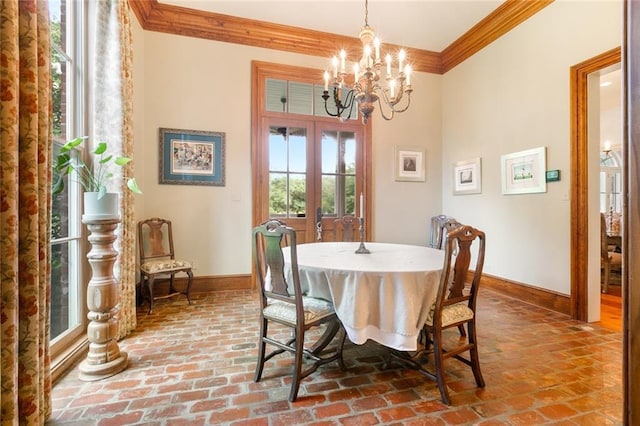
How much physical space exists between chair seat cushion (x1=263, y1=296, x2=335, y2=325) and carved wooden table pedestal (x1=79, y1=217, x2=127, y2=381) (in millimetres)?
1033

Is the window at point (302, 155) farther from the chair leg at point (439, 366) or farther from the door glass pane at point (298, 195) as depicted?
the chair leg at point (439, 366)

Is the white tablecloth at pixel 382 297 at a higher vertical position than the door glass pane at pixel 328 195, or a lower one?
lower

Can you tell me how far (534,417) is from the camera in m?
1.55

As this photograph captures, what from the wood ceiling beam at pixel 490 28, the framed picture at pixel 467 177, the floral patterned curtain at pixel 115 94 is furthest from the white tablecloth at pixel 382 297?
the wood ceiling beam at pixel 490 28

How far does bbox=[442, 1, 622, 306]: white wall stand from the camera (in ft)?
9.65

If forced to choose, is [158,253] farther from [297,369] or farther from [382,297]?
[382,297]

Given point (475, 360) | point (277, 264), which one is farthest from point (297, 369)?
point (475, 360)

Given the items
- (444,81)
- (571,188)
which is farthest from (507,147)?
(444,81)

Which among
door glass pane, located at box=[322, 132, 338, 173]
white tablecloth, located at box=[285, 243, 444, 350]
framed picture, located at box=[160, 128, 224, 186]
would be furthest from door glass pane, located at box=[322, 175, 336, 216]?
white tablecloth, located at box=[285, 243, 444, 350]

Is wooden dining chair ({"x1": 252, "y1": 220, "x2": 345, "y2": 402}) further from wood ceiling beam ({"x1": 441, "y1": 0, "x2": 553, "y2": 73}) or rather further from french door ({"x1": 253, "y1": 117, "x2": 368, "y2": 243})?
wood ceiling beam ({"x1": 441, "y1": 0, "x2": 553, "y2": 73})

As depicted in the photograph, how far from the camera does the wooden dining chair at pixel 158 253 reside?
3.23 meters

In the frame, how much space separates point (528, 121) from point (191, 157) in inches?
156

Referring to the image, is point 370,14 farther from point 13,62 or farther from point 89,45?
point 13,62

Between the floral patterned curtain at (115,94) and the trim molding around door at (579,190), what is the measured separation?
4.04 m
